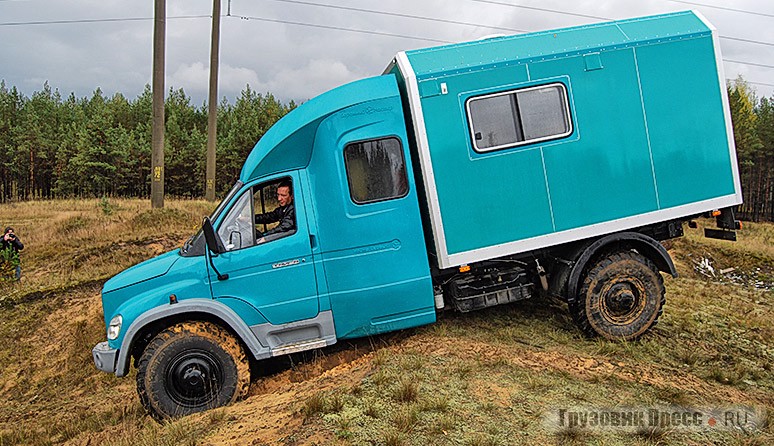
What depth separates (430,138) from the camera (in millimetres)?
5605

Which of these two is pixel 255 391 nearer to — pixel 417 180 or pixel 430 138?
pixel 417 180

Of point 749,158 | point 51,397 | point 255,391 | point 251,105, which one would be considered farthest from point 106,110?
point 749,158

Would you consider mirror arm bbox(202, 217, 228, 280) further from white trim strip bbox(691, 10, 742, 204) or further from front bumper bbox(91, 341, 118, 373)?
white trim strip bbox(691, 10, 742, 204)

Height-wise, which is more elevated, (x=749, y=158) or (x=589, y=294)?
(x=749, y=158)

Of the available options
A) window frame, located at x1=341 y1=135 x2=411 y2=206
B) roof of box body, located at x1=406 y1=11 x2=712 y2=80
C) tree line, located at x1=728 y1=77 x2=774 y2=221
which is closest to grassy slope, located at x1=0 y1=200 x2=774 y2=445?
window frame, located at x1=341 y1=135 x2=411 y2=206

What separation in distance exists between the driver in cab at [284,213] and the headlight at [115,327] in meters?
1.69

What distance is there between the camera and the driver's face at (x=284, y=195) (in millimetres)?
5709

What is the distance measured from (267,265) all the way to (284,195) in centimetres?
85

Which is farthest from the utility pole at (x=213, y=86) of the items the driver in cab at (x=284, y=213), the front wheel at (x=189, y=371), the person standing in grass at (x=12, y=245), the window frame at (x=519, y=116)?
the window frame at (x=519, y=116)

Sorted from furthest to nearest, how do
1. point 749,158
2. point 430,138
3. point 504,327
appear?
point 749,158 < point 504,327 < point 430,138

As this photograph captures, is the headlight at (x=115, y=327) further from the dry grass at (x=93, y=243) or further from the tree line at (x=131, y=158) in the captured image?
the tree line at (x=131, y=158)

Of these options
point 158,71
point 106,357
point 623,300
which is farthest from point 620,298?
point 158,71

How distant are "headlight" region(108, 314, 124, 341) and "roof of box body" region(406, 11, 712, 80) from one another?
4.16 meters

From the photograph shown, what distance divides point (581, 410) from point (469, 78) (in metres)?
3.59
